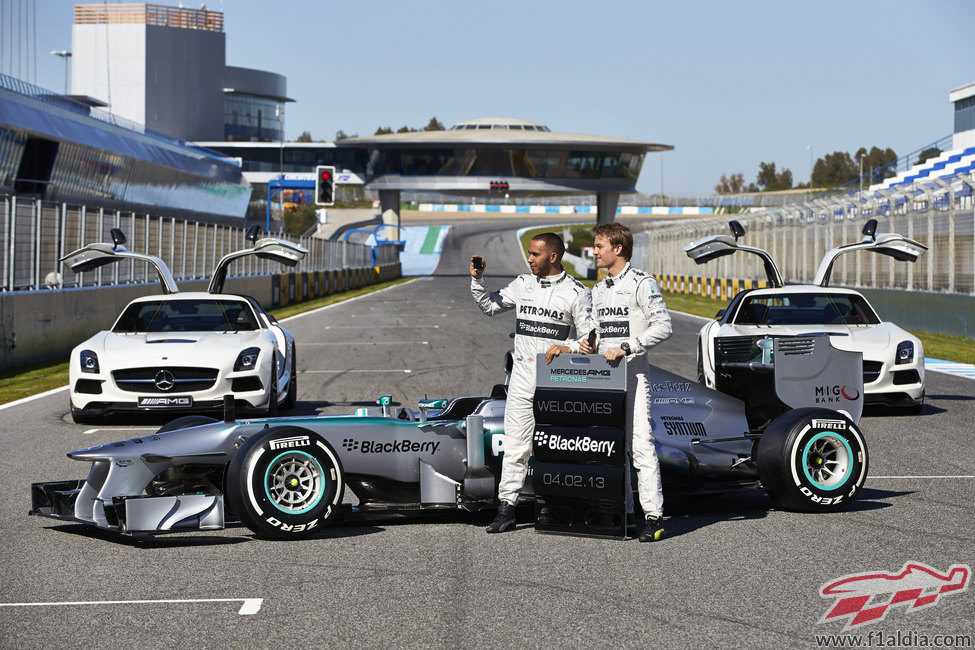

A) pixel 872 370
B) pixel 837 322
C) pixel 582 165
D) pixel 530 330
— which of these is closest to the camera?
pixel 530 330

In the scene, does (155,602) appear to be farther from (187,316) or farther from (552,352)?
(187,316)

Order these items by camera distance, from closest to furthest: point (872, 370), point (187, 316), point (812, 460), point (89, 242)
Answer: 1. point (812, 460)
2. point (872, 370)
3. point (187, 316)
4. point (89, 242)

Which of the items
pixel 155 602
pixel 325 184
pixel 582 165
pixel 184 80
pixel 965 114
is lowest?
pixel 155 602

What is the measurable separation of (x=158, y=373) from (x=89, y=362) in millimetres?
681

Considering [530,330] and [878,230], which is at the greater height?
[878,230]

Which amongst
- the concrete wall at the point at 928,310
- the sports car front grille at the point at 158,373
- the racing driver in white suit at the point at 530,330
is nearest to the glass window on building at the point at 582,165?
the concrete wall at the point at 928,310

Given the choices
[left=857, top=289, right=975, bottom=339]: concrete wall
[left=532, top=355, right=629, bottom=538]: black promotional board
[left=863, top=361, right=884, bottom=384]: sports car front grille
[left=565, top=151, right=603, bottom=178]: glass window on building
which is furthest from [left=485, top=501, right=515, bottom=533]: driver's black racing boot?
[left=565, top=151, right=603, bottom=178]: glass window on building

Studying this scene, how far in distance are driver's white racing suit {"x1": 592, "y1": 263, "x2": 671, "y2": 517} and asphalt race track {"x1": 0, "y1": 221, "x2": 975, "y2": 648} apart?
1.13ft

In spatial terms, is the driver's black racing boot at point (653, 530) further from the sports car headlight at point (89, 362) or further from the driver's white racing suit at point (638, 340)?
the sports car headlight at point (89, 362)

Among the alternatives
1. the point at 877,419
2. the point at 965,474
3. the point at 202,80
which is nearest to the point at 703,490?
the point at 965,474

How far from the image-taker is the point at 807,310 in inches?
514

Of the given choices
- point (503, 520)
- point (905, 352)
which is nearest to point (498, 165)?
point (905, 352)

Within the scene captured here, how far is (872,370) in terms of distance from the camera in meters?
11.8

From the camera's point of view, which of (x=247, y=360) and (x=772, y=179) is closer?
(x=247, y=360)
